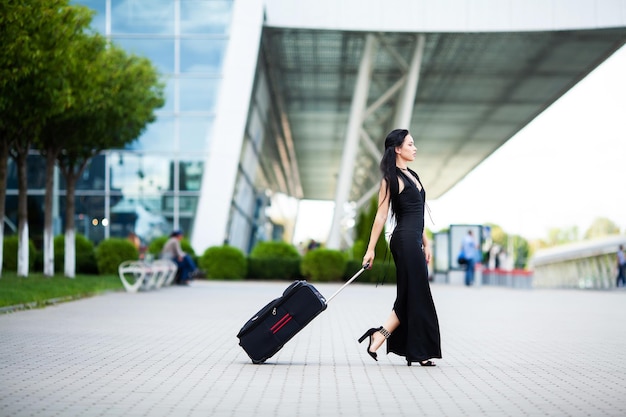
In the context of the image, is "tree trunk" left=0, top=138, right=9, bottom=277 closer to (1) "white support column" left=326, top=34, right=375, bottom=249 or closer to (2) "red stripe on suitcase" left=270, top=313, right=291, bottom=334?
(2) "red stripe on suitcase" left=270, top=313, right=291, bottom=334

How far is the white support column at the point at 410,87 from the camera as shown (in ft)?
129

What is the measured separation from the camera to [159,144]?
37781 mm

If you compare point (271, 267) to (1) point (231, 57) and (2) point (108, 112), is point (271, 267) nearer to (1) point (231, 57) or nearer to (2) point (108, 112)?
(1) point (231, 57)

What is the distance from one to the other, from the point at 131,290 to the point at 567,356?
52.9 ft

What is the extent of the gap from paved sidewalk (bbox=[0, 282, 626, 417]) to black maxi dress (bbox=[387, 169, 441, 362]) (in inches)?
9.2

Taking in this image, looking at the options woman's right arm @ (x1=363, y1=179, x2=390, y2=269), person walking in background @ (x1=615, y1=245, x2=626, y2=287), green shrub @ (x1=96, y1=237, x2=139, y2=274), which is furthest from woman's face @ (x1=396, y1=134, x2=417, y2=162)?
person walking in background @ (x1=615, y1=245, x2=626, y2=287)

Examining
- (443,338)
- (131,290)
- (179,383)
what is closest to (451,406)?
(179,383)

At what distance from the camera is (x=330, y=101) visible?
53.0 metres

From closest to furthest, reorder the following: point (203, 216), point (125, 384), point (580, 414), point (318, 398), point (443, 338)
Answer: point (580, 414) → point (318, 398) → point (125, 384) → point (443, 338) → point (203, 216)

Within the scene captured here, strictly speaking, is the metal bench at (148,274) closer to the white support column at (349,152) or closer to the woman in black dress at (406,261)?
the white support column at (349,152)

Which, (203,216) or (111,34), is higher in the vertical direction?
(111,34)

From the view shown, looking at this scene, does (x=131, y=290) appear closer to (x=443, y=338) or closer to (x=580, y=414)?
(x=443, y=338)

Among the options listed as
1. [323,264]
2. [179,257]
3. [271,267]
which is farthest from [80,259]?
[323,264]

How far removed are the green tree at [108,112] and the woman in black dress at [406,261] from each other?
15.7 m
